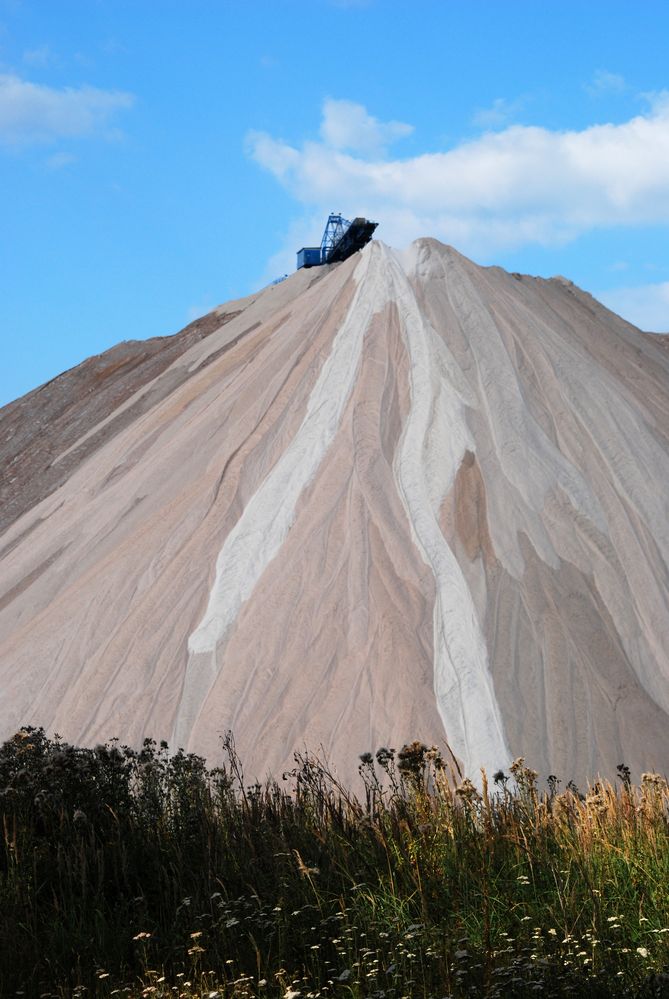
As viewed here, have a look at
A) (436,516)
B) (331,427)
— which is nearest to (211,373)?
(331,427)

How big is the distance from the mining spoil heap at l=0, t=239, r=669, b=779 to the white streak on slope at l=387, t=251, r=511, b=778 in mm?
26

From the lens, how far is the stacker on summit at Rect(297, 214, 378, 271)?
30.1 m

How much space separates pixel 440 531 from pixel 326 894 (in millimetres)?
7043

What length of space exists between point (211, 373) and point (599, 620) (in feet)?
31.4

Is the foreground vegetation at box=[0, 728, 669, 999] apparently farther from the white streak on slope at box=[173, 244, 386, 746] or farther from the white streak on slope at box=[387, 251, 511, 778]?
the white streak on slope at box=[173, 244, 386, 746]

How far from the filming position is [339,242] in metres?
31.3

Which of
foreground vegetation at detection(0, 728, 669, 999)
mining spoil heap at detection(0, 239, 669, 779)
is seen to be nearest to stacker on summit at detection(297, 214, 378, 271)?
mining spoil heap at detection(0, 239, 669, 779)

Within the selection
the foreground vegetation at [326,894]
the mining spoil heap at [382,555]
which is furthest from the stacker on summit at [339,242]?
the foreground vegetation at [326,894]

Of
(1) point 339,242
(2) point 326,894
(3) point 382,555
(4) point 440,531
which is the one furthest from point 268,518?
(1) point 339,242

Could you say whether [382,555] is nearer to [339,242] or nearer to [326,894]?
[326,894]

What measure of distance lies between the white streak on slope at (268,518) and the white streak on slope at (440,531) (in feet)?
2.86

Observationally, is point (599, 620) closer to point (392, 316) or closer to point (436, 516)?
point (436, 516)

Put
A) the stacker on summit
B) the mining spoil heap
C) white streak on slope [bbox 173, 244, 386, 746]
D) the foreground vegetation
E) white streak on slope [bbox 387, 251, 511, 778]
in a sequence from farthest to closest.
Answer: the stacker on summit → white streak on slope [bbox 173, 244, 386, 746] → the mining spoil heap → white streak on slope [bbox 387, 251, 511, 778] → the foreground vegetation

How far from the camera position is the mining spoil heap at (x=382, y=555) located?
33.4ft
